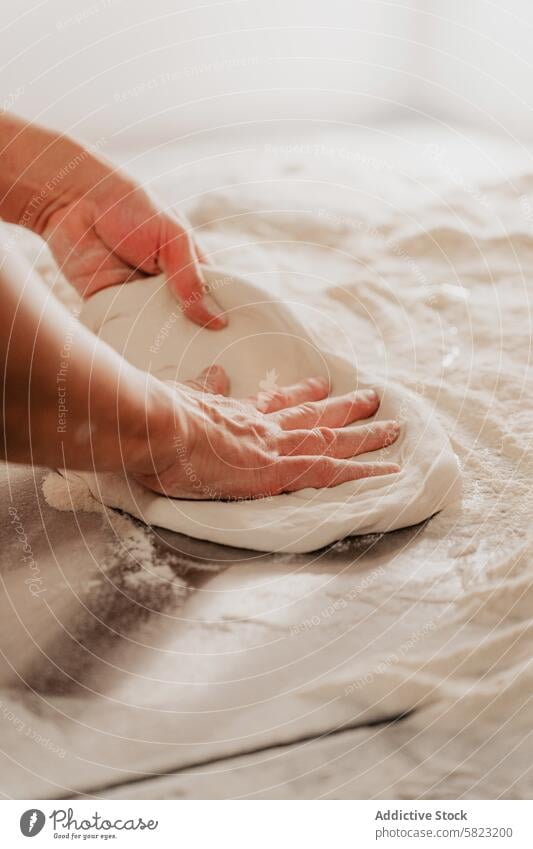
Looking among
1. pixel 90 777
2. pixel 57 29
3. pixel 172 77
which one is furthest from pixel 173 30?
pixel 90 777

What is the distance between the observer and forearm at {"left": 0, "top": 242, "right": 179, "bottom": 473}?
2.05 ft

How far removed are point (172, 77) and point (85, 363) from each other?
1.00 meters

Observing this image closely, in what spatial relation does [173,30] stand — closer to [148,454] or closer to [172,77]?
[172,77]

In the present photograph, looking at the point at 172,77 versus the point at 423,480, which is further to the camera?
the point at 172,77

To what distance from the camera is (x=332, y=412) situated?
80cm

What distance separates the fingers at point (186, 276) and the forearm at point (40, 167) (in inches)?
3.5

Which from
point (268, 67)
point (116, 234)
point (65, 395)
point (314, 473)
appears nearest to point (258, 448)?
point (314, 473)

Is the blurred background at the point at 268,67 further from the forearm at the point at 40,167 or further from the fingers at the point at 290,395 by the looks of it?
the fingers at the point at 290,395

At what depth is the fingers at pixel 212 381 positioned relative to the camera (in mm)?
819
